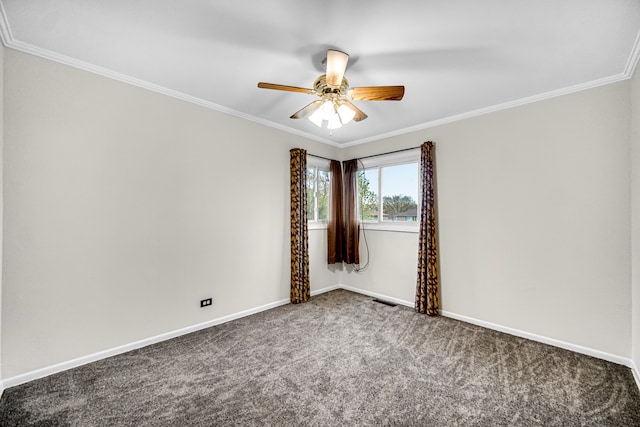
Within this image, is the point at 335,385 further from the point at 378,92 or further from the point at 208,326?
the point at 378,92

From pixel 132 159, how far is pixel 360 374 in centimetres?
275

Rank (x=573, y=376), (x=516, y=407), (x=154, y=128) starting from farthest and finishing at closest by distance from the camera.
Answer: (x=154, y=128) < (x=573, y=376) < (x=516, y=407)

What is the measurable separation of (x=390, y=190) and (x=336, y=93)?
7.62 ft

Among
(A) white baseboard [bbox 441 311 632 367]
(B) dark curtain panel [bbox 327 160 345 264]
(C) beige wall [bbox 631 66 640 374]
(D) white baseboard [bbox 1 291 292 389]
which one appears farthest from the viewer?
(B) dark curtain panel [bbox 327 160 345 264]

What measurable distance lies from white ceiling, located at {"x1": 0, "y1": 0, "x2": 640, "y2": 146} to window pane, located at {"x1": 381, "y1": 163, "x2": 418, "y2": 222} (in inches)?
52.8

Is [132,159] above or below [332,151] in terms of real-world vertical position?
below

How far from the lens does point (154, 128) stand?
2.72m

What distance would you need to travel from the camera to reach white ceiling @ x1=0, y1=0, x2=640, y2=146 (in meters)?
1.67

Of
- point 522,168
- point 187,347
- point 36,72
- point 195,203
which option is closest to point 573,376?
point 522,168

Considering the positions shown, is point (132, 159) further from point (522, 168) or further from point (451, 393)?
point (522, 168)

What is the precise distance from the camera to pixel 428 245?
348 cm

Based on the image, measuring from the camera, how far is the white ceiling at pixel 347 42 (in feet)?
5.47

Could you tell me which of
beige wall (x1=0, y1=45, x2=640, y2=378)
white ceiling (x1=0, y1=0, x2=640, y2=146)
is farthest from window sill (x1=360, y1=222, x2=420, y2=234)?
white ceiling (x1=0, y1=0, x2=640, y2=146)

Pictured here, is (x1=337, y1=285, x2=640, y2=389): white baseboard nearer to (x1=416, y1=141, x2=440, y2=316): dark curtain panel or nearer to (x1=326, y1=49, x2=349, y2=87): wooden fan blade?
(x1=416, y1=141, x2=440, y2=316): dark curtain panel
